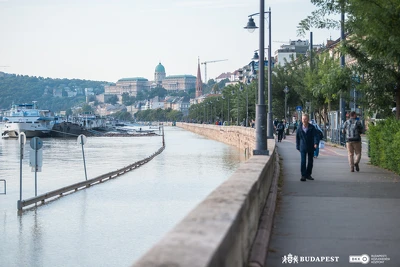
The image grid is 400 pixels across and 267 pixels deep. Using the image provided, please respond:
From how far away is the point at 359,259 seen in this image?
8.47m

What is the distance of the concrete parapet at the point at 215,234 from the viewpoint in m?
4.44

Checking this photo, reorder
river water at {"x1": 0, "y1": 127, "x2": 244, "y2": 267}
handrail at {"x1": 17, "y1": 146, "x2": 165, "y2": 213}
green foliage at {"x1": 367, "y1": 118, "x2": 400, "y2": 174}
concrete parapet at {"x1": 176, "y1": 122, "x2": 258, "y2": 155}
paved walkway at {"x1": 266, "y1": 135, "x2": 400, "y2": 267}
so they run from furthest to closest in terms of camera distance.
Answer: concrete parapet at {"x1": 176, "y1": 122, "x2": 258, "y2": 155} < handrail at {"x1": 17, "y1": 146, "x2": 165, "y2": 213} < green foliage at {"x1": 367, "y1": 118, "x2": 400, "y2": 174} < river water at {"x1": 0, "y1": 127, "x2": 244, "y2": 267} < paved walkway at {"x1": 266, "y1": 135, "x2": 400, "y2": 267}

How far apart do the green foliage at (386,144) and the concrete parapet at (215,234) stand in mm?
11212

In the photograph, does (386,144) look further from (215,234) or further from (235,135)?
(235,135)

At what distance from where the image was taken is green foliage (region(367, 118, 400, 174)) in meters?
19.3

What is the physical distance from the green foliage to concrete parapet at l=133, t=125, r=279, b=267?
11.2 metres

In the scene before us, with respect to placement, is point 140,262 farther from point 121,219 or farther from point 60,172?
point 60,172

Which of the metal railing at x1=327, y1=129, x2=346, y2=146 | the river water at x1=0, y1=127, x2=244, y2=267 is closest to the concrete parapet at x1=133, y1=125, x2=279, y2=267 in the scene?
the river water at x1=0, y1=127, x2=244, y2=267

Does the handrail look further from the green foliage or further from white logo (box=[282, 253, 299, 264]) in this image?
white logo (box=[282, 253, 299, 264])

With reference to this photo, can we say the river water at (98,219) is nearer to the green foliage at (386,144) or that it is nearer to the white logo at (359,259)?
the green foliage at (386,144)

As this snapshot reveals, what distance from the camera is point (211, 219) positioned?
19.0 feet

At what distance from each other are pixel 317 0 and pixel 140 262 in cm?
1767

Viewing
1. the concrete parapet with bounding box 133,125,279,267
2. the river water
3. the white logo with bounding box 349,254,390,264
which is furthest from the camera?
the river water

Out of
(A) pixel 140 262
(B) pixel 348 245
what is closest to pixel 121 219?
(B) pixel 348 245
